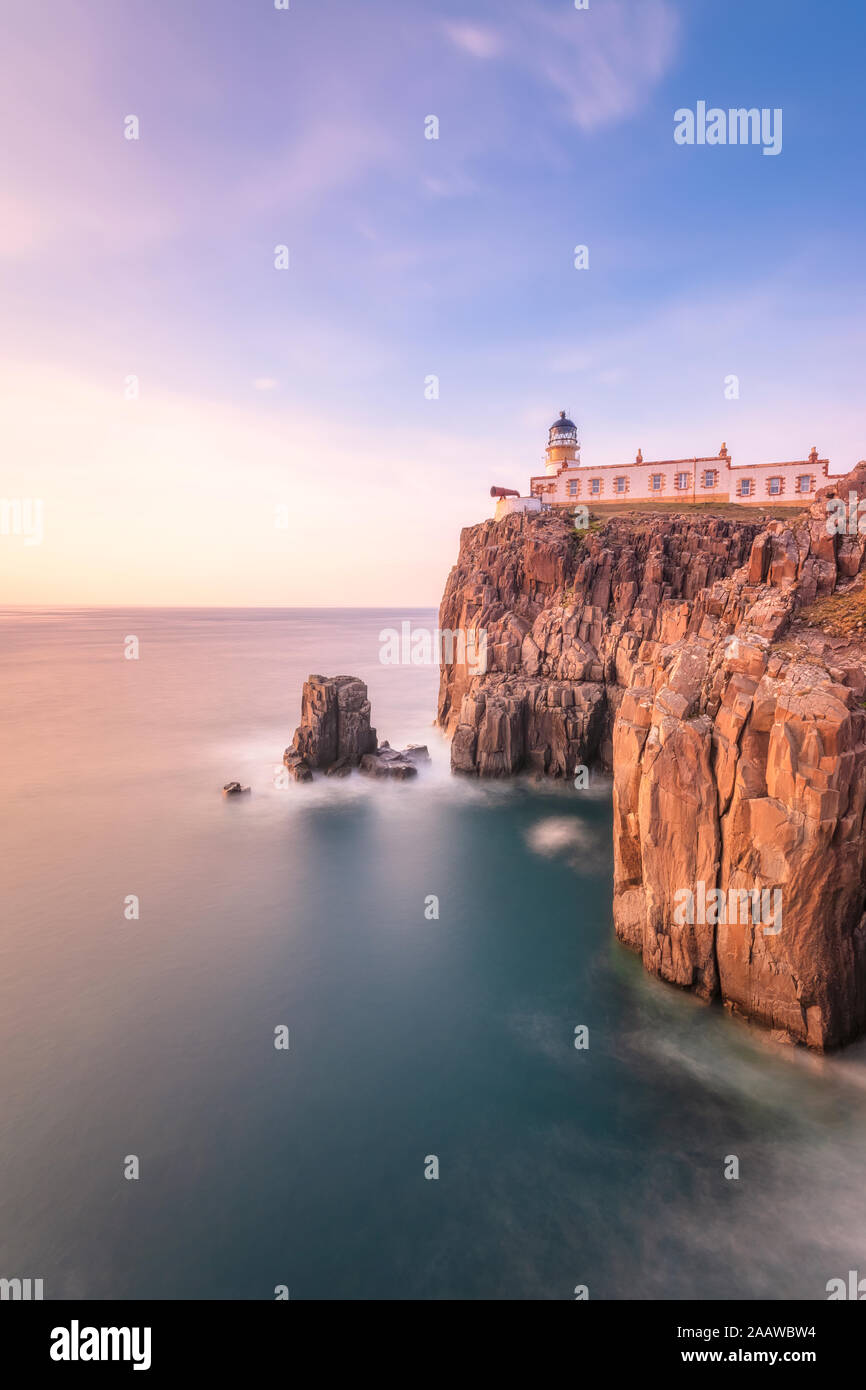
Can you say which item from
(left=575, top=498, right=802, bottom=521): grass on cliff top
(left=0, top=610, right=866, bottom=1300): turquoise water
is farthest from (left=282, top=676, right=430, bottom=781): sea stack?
(left=575, top=498, right=802, bottom=521): grass on cliff top

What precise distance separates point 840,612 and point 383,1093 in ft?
65.2

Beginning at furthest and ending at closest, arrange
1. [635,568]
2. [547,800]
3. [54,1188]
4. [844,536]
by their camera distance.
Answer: [635,568] → [547,800] → [844,536] → [54,1188]

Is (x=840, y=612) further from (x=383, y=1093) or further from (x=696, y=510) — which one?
(x=696, y=510)

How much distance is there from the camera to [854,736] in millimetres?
13680

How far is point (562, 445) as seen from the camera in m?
68.1

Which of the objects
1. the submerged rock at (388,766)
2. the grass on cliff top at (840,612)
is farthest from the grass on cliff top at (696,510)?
the grass on cliff top at (840,612)

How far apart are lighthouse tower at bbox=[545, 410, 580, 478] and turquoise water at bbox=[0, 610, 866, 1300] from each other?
53.7 metres

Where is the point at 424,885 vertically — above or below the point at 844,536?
below

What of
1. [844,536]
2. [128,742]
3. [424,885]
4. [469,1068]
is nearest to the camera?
[469,1068]

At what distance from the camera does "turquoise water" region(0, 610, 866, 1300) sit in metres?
11.2

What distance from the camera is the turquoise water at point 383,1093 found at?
11.2 metres

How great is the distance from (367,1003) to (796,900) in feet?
43.2
